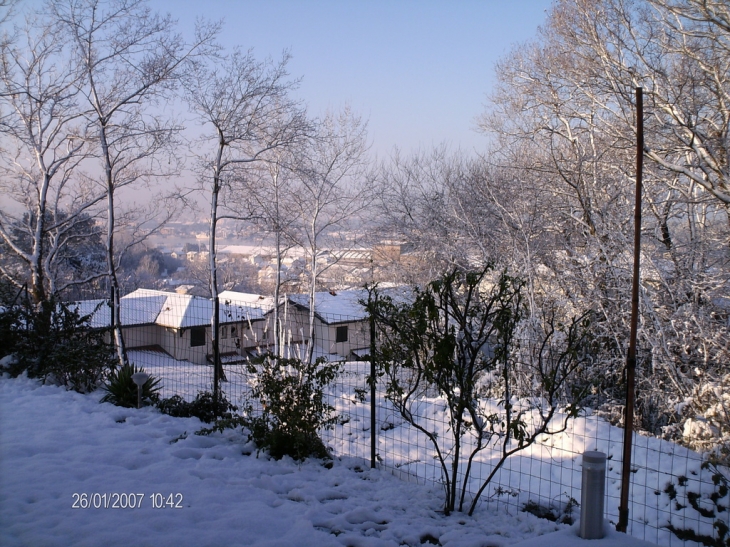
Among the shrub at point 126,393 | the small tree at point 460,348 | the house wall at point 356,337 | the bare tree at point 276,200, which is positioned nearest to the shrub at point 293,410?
the house wall at point 356,337

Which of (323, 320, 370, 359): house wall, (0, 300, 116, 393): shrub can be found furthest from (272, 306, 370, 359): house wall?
(0, 300, 116, 393): shrub

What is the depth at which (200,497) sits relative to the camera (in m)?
3.17

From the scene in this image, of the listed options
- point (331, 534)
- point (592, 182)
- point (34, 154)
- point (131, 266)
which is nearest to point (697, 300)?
point (592, 182)

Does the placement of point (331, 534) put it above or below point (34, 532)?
below

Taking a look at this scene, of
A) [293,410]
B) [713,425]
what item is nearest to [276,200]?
[293,410]

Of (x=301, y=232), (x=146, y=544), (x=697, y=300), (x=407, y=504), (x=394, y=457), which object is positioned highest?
(x=301, y=232)

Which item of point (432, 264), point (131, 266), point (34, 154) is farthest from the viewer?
point (131, 266)

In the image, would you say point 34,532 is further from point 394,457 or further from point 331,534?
point 394,457

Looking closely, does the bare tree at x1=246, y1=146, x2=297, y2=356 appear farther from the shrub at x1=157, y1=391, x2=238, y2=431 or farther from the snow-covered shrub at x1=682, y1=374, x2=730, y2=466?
the snow-covered shrub at x1=682, y1=374, x2=730, y2=466

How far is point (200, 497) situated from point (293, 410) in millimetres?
1130

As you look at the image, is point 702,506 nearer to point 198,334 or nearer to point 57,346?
point 57,346

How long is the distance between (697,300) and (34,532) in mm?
8819

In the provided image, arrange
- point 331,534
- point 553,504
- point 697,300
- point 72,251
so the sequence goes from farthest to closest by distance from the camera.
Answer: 1. point 72,251
2. point 697,300
3. point 553,504
4. point 331,534

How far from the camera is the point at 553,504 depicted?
156 inches
